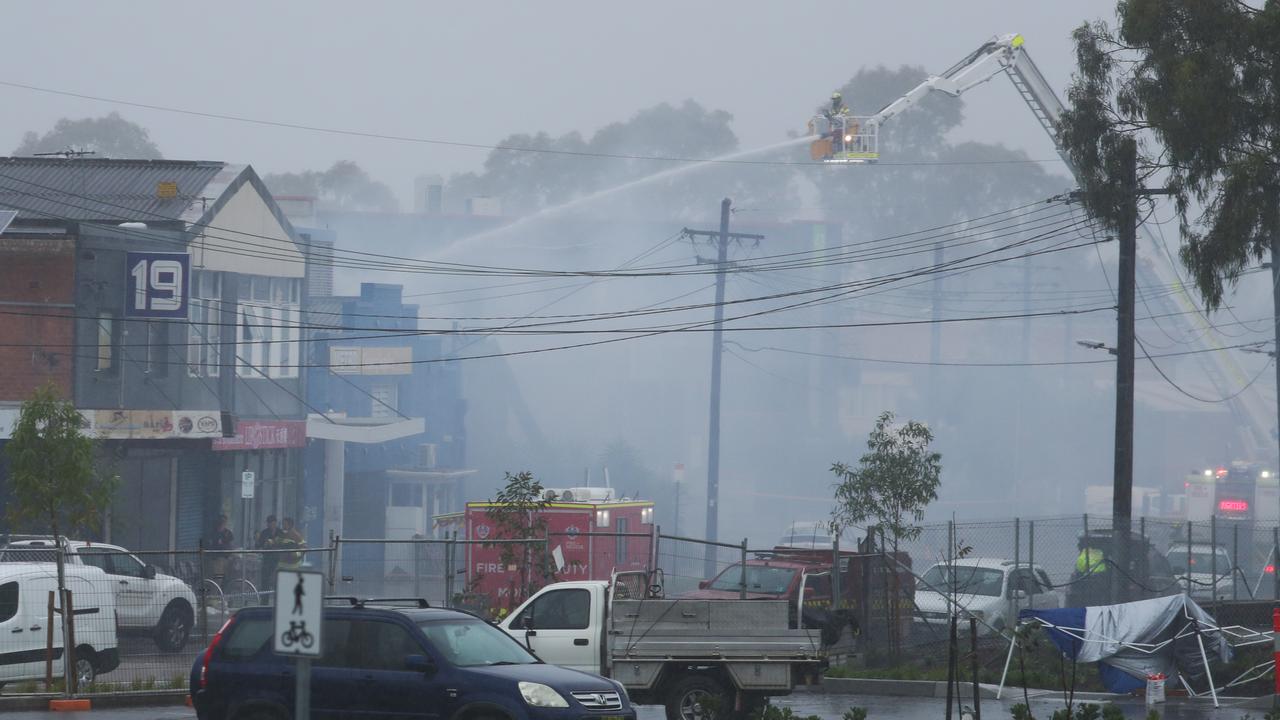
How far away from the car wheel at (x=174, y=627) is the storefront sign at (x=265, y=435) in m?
12.2

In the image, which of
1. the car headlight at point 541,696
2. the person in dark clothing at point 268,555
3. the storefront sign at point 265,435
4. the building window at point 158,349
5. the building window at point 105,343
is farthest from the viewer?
the storefront sign at point 265,435

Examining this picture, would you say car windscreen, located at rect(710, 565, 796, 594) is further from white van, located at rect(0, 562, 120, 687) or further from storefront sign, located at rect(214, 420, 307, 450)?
storefront sign, located at rect(214, 420, 307, 450)

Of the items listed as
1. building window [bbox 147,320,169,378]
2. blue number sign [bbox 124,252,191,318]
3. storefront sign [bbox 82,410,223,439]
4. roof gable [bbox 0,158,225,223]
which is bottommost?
storefront sign [bbox 82,410,223,439]

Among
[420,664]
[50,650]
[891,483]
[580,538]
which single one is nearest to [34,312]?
[580,538]

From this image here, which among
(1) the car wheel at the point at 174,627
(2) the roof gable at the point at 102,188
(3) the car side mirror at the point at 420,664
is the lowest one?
(1) the car wheel at the point at 174,627

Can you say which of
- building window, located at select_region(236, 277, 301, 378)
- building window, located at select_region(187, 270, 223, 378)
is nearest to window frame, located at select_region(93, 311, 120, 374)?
building window, located at select_region(187, 270, 223, 378)

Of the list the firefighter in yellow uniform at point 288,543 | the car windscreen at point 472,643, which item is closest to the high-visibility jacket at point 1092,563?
the car windscreen at point 472,643

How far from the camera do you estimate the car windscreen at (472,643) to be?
12.6 metres

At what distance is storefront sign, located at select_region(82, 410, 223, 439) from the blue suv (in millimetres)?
21031

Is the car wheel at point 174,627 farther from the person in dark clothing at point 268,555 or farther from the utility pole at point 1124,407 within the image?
the utility pole at point 1124,407

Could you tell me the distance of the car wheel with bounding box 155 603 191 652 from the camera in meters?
23.6

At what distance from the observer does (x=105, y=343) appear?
3300 centimetres

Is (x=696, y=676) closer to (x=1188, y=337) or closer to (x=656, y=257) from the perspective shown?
(x=656, y=257)

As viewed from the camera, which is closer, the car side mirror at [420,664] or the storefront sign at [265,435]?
the car side mirror at [420,664]
